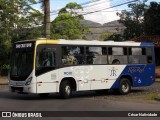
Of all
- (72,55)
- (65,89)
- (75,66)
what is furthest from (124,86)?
(65,89)

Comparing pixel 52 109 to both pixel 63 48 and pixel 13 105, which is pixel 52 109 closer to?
pixel 13 105

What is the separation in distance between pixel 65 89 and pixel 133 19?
5062cm

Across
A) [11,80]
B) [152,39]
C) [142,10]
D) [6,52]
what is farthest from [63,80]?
[142,10]

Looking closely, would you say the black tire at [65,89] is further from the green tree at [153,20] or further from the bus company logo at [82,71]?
the green tree at [153,20]

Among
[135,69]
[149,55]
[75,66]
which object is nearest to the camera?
[75,66]

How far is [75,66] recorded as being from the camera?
74.0 ft

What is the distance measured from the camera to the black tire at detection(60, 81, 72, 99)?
22.0 meters

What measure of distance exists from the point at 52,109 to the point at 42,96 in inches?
248

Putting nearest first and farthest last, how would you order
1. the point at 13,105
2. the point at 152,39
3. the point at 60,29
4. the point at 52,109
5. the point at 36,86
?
the point at 52,109 → the point at 13,105 → the point at 36,86 → the point at 152,39 → the point at 60,29

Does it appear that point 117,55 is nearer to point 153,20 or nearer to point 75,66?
point 75,66

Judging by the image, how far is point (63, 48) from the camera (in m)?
22.3

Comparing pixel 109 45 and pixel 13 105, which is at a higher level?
pixel 109 45

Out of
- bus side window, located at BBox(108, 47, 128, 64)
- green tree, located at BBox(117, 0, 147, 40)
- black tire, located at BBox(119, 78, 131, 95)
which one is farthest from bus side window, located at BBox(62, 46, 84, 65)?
green tree, located at BBox(117, 0, 147, 40)

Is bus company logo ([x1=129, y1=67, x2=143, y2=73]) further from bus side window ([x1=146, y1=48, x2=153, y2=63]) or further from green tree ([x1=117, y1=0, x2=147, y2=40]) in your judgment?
green tree ([x1=117, y1=0, x2=147, y2=40])
